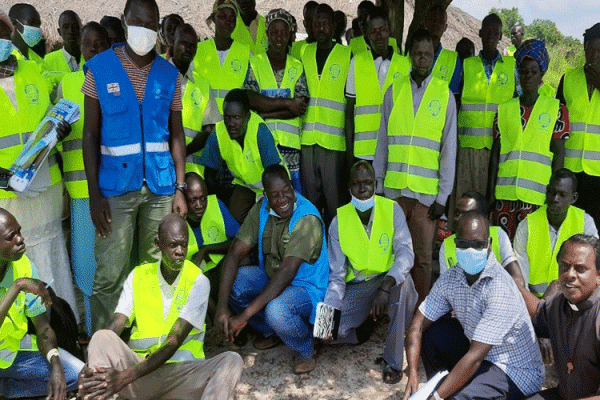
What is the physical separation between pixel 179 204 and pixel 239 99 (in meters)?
1.13

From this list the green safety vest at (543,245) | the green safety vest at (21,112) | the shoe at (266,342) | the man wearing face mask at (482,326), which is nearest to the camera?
the man wearing face mask at (482,326)

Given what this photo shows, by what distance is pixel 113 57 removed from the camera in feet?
12.0

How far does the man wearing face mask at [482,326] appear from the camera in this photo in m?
3.16

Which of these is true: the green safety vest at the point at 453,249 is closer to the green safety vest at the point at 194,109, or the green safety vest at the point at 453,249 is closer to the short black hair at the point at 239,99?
the short black hair at the point at 239,99

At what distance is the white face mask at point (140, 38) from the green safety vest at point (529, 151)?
9.28ft

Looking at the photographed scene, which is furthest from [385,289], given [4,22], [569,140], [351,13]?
[351,13]

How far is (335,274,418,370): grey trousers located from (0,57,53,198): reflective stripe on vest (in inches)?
96.7

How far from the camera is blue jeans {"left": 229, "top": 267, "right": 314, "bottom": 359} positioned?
4.04 metres

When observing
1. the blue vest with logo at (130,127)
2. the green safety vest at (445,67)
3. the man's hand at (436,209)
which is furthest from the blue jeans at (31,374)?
the green safety vest at (445,67)

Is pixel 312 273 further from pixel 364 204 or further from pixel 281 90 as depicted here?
pixel 281 90

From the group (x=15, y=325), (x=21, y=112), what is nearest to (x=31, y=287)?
(x=15, y=325)

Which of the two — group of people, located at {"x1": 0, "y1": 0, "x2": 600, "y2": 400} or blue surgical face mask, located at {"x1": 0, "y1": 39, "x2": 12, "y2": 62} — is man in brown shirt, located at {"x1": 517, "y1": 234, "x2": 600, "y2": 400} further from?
blue surgical face mask, located at {"x1": 0, "y1": 39, "x2": 12, "y2": 62}

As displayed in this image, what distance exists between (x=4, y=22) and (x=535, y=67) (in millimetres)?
3834

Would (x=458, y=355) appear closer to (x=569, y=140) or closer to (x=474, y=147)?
(x=569, y=140)
